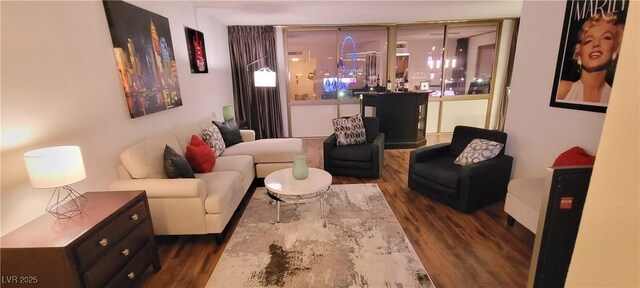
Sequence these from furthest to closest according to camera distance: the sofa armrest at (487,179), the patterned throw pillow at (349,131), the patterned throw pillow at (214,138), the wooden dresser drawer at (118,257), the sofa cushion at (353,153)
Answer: the patterned throw pillow at (349,131) < the sofa cushion at (353,153) < the patterned throw pillow at (214,138) < the sofa armrest at (487,179) < the wooden dresser drawer at (118,257)

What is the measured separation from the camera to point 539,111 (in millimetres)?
2658

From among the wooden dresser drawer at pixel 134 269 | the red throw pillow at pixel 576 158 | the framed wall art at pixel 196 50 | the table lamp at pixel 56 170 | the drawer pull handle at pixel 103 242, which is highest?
the framed wall art at pixel 196 50

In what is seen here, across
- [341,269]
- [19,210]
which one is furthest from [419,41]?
[19,210]

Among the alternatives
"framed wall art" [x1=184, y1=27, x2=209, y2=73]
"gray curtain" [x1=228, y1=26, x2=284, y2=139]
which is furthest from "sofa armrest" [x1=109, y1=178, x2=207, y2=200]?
"gray curtain" [x1=228, y1=26, x2=284, y2=139]

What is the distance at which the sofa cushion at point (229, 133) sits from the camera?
3893 mm

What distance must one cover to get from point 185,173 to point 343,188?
1848 mm

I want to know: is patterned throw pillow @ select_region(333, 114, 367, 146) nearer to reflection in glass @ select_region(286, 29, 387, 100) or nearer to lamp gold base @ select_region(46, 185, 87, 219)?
reflection in glass @ select_region(286, 29, 387, 100)

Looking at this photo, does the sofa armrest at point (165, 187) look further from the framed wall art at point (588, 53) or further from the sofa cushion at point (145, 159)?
the framed wall art at point (588, 53)

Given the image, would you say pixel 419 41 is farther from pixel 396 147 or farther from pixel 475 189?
pixel 475 189

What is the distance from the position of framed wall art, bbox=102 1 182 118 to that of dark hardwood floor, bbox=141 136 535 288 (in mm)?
1376

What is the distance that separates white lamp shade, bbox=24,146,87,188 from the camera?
146cm

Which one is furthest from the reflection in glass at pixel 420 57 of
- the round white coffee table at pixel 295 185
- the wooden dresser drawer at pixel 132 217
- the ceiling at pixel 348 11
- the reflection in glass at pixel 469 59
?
the wooden dresser drawer at pixel 132 217

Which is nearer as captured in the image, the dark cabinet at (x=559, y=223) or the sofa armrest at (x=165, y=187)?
the dark cabinet at (x=559, y=223)

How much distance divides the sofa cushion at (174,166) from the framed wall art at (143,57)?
560mm
